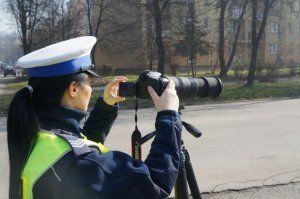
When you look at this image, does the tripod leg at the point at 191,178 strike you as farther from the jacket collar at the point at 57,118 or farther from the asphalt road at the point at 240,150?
the asphalt road at the point at 240,150

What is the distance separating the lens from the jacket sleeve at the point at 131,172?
1484 mm

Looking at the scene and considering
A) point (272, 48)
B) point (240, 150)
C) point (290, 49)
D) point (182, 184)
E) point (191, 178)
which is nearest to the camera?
point (182, 184)

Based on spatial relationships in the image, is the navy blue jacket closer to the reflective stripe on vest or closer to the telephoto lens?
the reflective stripe on vest

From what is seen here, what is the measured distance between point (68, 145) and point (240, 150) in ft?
17.9

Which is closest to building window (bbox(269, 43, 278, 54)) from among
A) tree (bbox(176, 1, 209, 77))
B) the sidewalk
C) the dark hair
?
tree (bbox(176, 1, 209, 77))

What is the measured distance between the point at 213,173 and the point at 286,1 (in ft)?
57.7

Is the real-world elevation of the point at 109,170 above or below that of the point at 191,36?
below

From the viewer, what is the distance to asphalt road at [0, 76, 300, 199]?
4.80 m

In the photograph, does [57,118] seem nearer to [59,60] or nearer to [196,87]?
[59,60]

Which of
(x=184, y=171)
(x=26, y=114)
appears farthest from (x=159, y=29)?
(x=26, y=114)

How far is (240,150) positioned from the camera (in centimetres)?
663

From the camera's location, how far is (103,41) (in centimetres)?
3734

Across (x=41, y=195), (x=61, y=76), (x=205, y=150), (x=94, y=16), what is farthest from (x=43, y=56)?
(x=94, y=16)

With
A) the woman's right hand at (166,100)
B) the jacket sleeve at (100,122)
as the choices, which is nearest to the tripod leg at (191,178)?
the jacket sleeve at (100,122)
